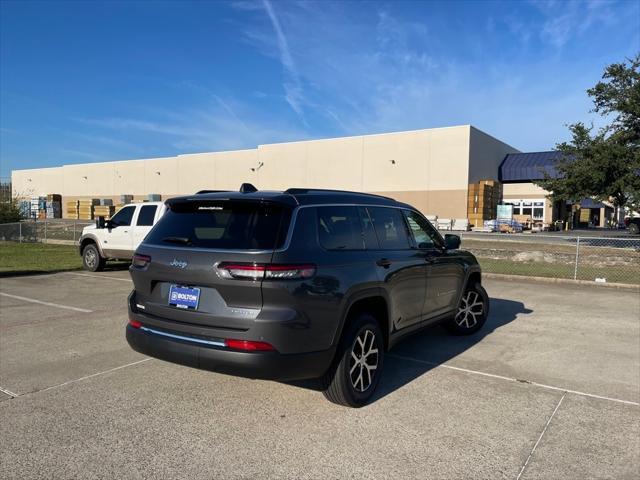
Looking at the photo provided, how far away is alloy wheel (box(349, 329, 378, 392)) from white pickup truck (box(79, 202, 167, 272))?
956 centimetres

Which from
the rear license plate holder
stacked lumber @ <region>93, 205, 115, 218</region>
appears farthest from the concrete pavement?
stacked lumber @ <region>93, 205, 115, 218</region>

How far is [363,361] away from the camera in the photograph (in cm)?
410

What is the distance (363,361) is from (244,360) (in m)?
1.20

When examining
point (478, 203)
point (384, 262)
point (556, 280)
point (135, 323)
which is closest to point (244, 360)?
point (135, 323)

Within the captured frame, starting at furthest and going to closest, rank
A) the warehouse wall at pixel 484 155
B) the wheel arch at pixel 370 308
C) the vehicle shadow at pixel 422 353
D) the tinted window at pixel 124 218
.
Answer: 1. the warehouse wall at pixel 484 155
2. the tinted window at pixel 124 218
3. the vehicle shadow at pixel 422 353
4. the wheel arch at pixel 370 308

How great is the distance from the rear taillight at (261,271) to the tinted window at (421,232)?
6.94 ft

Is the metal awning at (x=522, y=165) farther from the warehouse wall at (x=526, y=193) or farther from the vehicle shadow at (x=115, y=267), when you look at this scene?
the vehicle shadow at (x=115, y=267)

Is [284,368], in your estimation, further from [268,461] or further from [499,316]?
[499,316]

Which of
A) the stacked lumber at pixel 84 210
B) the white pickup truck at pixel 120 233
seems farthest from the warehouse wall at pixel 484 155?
the stacked lumber at pixel 84 210

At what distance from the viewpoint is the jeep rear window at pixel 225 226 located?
353 cm

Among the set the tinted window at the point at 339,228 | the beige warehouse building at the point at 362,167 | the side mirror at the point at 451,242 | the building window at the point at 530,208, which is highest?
the beige warehouse building at the point at 362,167

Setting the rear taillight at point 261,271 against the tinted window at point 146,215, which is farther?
the tinted window at point 146,215

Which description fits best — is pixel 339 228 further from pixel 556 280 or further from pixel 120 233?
pixel 120 233

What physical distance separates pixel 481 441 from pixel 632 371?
288 cm
